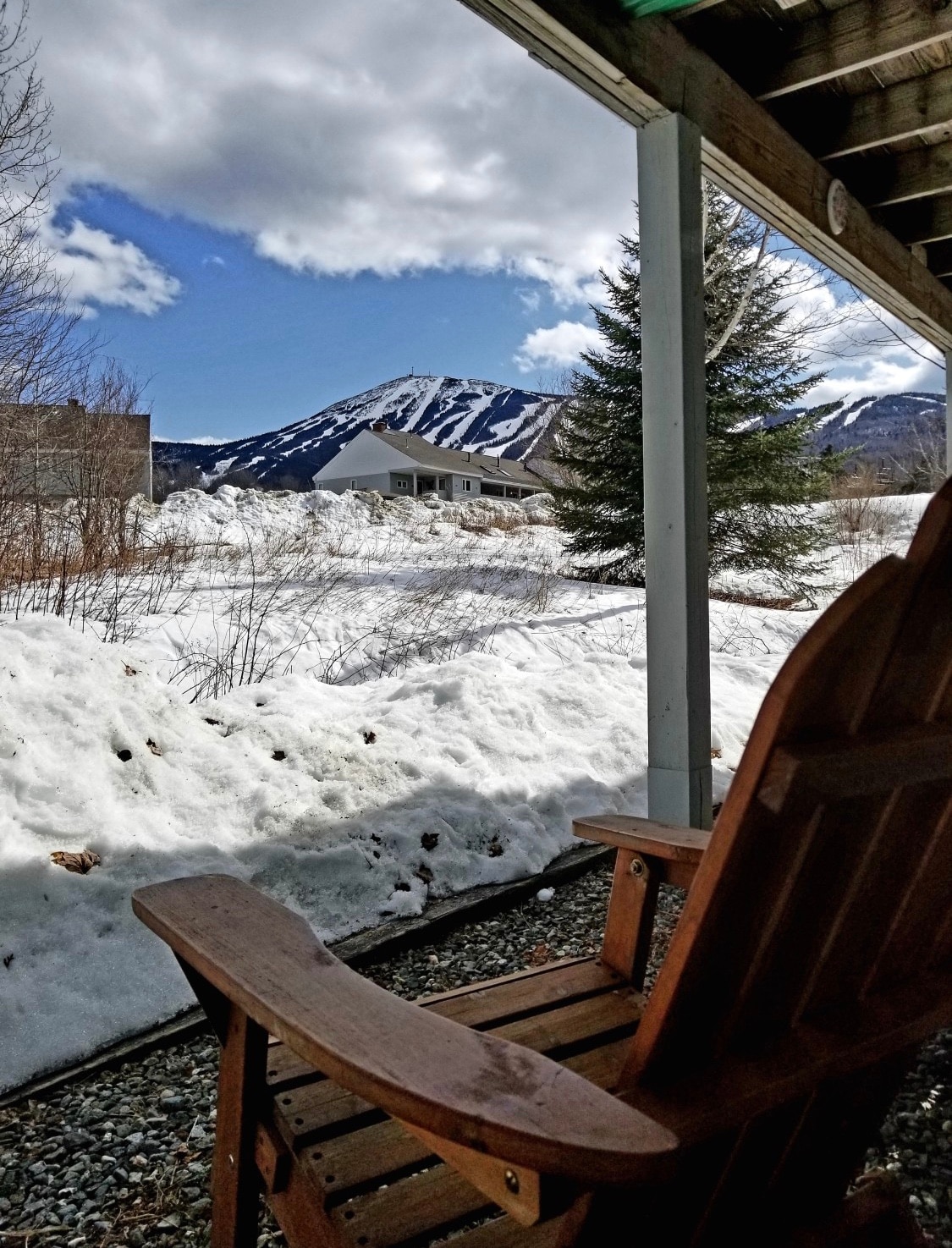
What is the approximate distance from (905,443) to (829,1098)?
43.0 meters

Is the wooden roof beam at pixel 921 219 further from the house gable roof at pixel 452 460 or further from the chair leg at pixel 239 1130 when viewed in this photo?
the house gable roof at pixel 452 460

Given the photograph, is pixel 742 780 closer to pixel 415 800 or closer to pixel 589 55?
pixel 415 800

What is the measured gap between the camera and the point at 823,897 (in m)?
0.75

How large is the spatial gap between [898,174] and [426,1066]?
491 cm

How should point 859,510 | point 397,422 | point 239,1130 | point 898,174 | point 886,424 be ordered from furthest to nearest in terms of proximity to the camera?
point 397,422
point 886,424
point 859,510
point 898,174
point 239,1130

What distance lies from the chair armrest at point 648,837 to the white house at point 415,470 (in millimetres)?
43583

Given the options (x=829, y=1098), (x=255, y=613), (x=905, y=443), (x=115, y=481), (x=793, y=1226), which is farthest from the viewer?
(x=905, y=443)

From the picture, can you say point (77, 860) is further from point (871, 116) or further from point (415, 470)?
point (415, 470)

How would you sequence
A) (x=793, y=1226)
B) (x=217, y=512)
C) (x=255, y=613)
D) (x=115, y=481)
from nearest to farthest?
1. (x=793, y=1226)
2. (x=255, y=613)
3. (x=115, y=481)
4. (x=217, y=512)

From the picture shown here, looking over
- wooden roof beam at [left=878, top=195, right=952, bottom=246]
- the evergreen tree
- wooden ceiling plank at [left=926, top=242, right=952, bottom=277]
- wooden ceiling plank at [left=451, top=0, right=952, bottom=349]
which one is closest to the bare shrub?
the evergreen tree

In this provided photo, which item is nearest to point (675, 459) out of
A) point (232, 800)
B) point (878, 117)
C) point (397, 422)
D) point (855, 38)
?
point (855, 38)

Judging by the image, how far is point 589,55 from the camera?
7.98 feet

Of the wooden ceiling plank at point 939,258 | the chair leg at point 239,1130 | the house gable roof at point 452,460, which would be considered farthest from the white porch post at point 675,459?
the house gable roof at point 452,460

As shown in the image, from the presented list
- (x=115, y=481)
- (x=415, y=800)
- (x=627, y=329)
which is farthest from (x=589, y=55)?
(x=627, y=329)
